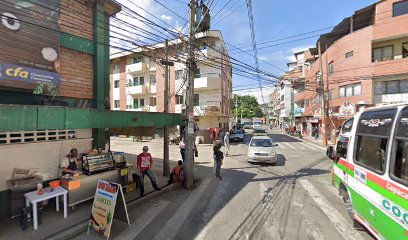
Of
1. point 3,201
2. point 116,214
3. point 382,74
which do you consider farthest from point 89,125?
point 382,74

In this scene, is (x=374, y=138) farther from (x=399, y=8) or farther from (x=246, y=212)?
(x=399, y=8)

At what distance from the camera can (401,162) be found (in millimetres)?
3350

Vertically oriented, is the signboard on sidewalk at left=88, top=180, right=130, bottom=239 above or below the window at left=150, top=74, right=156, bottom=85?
below

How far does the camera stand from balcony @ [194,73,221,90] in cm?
2459

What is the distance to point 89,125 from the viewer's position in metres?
6.06

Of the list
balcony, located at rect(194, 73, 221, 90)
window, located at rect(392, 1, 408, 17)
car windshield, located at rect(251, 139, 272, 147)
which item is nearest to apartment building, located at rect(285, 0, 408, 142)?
window, located at rect(392, 1, 408, 17)

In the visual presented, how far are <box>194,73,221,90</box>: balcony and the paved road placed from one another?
630 inches

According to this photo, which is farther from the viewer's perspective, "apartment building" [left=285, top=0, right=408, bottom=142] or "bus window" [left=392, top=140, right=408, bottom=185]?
"apartment building" [left=285, top=0, right=408, bottom=142]

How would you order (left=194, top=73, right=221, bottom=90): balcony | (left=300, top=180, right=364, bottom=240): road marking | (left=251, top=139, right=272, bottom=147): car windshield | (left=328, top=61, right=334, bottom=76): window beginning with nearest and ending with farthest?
(left=300, top=180, right=364, bottom=240): road marking
(left=251, top=139, right=272, bottom=147): car windshield
(left=328, top=61, right=334, bottom=76): window
(left=194, top=73, right=221, bottom=90): balcony

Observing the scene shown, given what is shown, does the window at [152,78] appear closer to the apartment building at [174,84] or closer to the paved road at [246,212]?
the apartment building at [174,84]

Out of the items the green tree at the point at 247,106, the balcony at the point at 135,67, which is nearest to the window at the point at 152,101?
the balcony at the point at 135,67

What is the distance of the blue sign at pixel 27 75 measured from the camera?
6031mm

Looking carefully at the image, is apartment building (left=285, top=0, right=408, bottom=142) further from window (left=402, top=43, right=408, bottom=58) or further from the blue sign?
the blue sign

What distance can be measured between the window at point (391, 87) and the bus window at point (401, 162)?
2041 cm
